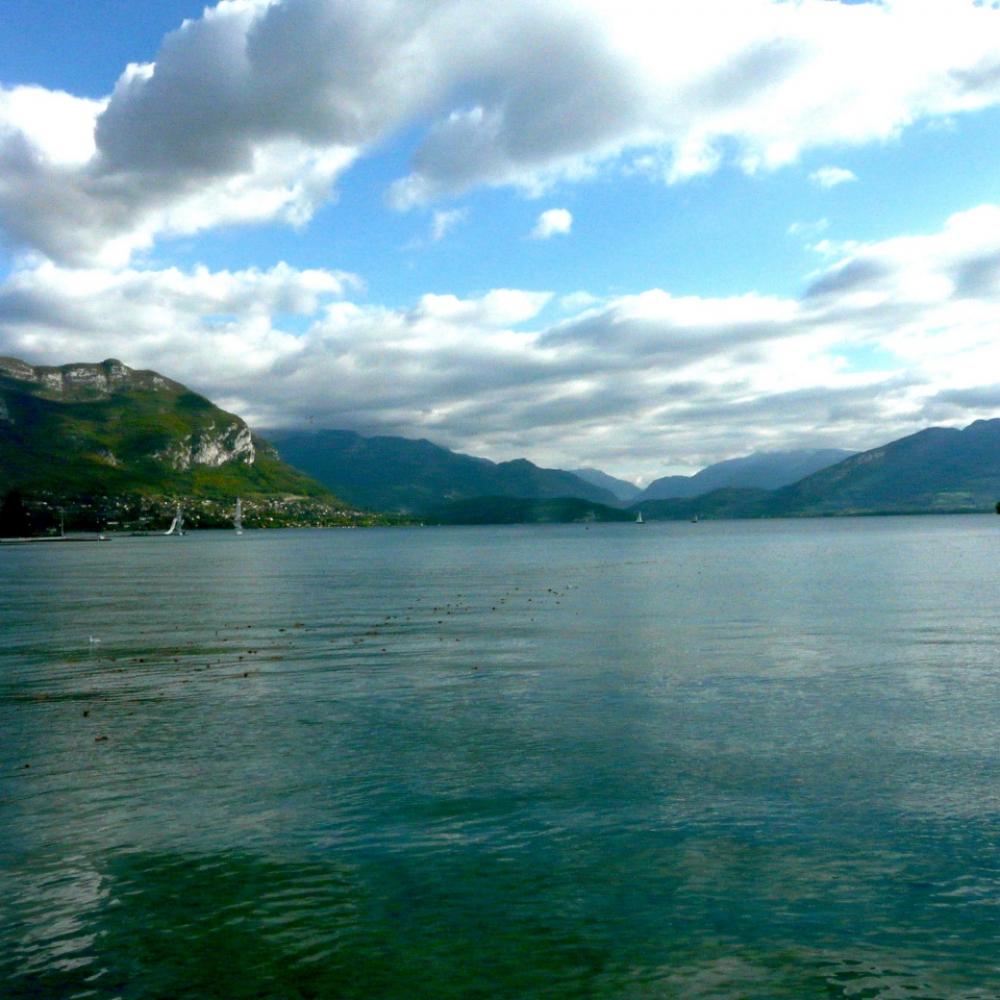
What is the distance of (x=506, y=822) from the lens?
79.8 feet

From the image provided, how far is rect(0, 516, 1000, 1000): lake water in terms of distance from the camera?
55.9ft

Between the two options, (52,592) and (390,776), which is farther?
(52,592)

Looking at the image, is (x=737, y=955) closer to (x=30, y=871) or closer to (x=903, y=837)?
(x=903, y=837)

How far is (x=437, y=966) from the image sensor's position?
56.1 feet

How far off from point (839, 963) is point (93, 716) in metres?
32.1

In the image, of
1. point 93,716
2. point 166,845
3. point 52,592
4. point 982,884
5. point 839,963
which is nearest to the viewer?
point 839,963

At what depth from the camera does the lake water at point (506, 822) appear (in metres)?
17.0

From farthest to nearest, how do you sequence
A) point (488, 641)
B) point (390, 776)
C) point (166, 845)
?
point (488, 641)
point (390, 776)
point (166, 845)

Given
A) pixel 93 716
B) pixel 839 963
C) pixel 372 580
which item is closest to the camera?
pixel 839 963

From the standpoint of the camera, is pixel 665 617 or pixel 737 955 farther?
pixel 665 617

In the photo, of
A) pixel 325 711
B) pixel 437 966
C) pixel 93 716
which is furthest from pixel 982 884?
pixel 93 716

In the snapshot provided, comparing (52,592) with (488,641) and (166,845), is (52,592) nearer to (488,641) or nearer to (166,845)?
(488,641)

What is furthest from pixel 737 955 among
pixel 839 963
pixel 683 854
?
pixel 683 854

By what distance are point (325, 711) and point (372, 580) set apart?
95.0 m
